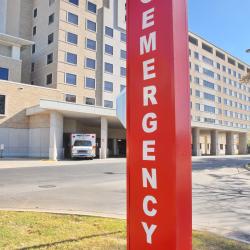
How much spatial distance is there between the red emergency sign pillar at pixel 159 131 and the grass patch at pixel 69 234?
8.22 ft

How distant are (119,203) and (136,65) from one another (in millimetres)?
7217

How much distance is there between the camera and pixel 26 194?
10961 millimetres

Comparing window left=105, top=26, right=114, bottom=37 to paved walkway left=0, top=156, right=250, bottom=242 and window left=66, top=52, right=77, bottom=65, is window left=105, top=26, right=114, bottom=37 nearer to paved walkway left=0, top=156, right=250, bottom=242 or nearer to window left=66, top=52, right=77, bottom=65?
window left=66, top=52, right=77, bottom=65

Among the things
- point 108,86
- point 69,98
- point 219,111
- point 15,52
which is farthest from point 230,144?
point 15,52

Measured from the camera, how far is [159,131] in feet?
9.36

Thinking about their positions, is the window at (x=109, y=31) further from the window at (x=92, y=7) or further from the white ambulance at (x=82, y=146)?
the white ambulance at (x=82, y=146)

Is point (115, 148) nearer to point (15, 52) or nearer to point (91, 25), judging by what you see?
point (91, 25)

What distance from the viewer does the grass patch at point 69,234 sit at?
5206mm

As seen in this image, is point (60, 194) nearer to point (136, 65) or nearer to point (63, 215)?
point (63, 215)

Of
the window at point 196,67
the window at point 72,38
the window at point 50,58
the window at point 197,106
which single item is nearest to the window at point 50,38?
the window at point 50,58

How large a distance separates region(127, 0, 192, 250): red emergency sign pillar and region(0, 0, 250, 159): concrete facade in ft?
97.1

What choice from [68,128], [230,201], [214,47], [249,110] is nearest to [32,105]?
[68,128]

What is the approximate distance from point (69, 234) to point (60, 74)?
3880cm

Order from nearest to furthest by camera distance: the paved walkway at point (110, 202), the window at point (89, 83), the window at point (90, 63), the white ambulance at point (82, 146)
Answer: the paved walkway at point (110, 202) → the white ambulance at point (82, 146) → the window at point (89, 83) → the window at point (90, 63)
